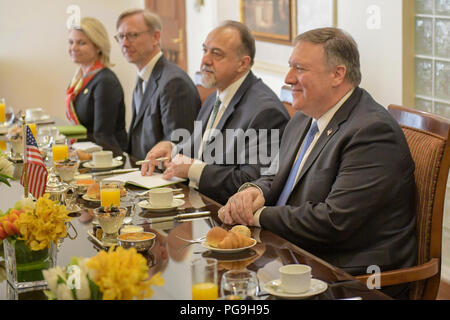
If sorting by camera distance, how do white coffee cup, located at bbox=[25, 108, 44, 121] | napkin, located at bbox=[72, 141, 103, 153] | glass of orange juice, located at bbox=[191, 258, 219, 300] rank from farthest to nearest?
white coffee cup, located at bbox=[25, 108, 44, 121] < napkin, located at bbox=[72, 141, 103, 153] < glass of orange juice, located at bbox=[191, 258, 219, 300]

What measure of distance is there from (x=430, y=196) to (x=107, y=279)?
122cm

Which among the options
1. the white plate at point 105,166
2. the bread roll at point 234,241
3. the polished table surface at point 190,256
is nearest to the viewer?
the polished table surface at point 190,256

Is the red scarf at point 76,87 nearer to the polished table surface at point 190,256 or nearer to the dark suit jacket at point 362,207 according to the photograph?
the polished table surface at point 190,256

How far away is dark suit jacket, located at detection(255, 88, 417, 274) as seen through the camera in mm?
2141

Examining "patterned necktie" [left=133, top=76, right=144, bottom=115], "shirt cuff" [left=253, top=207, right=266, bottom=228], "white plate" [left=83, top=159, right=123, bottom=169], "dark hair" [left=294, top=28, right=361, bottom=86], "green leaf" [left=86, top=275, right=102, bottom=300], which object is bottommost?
"shirt cuff" [left=253, top=207, right=266, bottom=228]

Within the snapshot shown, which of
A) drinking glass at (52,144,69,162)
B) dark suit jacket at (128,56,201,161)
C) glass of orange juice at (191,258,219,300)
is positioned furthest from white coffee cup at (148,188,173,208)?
dark suit jacket at (128,56,201,161)

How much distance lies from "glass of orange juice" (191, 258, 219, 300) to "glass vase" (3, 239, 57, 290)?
0.45 m

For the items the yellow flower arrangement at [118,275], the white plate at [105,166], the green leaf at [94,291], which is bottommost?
the white plate at [105,166]

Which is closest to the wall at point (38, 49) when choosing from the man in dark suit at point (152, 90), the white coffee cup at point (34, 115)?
the white coffee cup at point (34, 115)

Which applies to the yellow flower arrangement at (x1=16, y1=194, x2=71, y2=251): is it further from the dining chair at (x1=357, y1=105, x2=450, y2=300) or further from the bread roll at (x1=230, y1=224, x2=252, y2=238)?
the dining chair at (x1=357, y1=105, x2=450, y2=300)

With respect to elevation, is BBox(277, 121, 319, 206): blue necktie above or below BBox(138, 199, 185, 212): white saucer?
above

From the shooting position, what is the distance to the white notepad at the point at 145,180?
2.75 meters

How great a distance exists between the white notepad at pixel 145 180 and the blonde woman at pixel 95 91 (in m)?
1.41

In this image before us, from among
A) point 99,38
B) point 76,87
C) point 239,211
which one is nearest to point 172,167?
point 239,211
